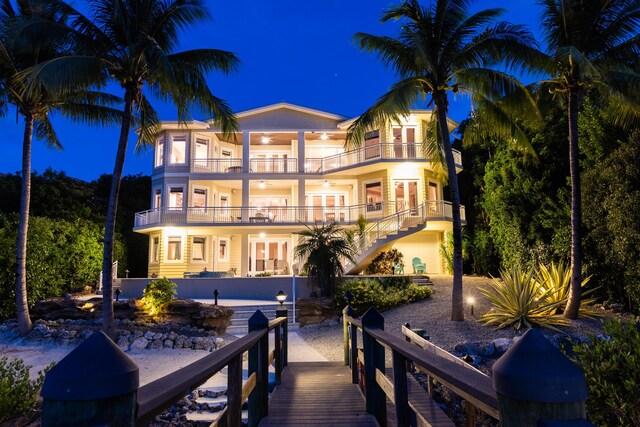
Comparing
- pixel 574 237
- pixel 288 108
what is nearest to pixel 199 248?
pixel 288 108

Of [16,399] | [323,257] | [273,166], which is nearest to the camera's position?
[16,399]

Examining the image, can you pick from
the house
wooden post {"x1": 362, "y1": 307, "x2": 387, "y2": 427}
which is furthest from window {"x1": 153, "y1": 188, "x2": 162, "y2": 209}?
wooden post {"x1": 362, "y1": 307, "x2": 387, "y2": 427}

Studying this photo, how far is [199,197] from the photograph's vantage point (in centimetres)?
2434

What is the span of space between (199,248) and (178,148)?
6314 mm

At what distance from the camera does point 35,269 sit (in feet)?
46.0

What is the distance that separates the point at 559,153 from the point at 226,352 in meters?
16.0

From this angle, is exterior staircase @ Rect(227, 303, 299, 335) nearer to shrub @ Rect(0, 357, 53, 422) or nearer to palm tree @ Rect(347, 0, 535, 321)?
palm tree @ Rect(347, 0, 535, 321)

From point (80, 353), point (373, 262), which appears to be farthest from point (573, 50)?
point (373, 262)

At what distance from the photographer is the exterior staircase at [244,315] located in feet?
43.5

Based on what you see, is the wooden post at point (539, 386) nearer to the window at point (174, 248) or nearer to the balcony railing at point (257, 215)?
the balcony railing at point (257, 215)

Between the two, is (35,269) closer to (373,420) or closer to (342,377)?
(342,377)

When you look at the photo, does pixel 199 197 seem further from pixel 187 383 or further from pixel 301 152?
pixel 187 383

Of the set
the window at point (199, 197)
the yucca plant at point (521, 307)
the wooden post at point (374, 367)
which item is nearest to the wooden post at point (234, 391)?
the wooden post at point (374, 367)

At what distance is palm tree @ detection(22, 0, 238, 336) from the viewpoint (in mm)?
9875
